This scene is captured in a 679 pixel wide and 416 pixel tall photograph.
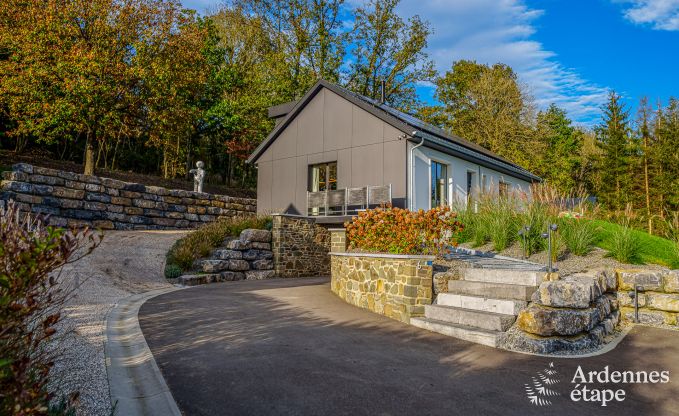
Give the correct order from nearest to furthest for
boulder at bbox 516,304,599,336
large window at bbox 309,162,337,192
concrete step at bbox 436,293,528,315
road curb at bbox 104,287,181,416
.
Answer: road curb at bbox 104,287,181,416 → boulder at bbox 516,304,599,336 → concrete step at bbox 436,293,528,315 → large window at bbox 309,162,337,192

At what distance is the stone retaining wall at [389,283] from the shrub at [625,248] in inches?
162

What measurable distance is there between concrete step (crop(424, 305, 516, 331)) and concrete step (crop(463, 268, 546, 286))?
0.78m

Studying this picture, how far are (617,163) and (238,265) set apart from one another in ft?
94.0

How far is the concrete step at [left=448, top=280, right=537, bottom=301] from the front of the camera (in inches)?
227

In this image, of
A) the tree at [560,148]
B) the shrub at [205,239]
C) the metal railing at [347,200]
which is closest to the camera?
the shrub at [205,239]

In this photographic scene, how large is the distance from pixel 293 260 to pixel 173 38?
11703mm

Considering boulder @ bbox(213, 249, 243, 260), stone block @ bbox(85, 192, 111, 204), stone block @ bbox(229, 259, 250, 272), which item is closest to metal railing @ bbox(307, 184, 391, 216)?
stone block @ bbox(229, 259, 250, 272)

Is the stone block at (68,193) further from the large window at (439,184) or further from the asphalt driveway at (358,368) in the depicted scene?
the large window at (439,184)

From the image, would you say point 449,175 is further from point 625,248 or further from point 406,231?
point 406,231

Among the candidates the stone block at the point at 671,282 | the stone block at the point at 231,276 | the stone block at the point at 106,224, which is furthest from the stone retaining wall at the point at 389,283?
the stone block at the point at 106,224

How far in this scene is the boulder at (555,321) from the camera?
5.09m

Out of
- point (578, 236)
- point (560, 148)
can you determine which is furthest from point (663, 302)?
point (560, 148)

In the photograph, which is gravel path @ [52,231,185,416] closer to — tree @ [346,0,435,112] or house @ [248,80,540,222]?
house @ [248,80,540,222]

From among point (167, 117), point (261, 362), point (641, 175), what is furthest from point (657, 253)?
point (641, 175)
